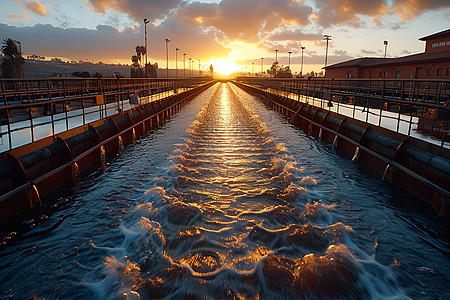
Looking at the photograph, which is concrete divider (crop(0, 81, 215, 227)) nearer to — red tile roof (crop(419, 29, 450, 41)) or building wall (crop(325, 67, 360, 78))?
red tile roof (crop(419, 29, 450, 41))

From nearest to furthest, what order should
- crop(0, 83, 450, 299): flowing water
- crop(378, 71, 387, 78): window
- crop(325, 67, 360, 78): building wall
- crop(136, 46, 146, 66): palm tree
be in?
1. crop(0, 83, 450, 299): flowing water
2. crop(378, 71, 387, 78): window
3. crop(325, 67, 360, 78): building wall
4. crop(136, 46, 146, 66): palm tree

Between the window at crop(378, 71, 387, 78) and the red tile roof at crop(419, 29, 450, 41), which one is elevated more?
the red tile roof at crop(419, 29, 450, 41)

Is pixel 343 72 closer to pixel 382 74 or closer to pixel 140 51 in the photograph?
pixel 382 74

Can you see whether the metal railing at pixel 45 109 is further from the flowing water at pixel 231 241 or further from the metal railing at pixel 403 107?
the metal railing at pixel 403 107

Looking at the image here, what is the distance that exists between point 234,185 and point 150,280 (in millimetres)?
4479

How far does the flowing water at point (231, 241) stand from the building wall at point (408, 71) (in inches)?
1345

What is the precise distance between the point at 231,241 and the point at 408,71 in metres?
46.1

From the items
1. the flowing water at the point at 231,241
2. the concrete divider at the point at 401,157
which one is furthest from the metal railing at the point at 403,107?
the flowing water at the point at 231,241

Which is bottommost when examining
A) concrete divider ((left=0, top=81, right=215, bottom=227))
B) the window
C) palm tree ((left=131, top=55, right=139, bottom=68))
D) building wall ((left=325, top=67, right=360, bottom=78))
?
concrete divider ((left=0, top=81, right=215, bottom=227))

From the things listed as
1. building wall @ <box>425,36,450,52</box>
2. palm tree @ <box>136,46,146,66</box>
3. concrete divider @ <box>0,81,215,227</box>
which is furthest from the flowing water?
palm tree @ <box>136,46,146,66</box>

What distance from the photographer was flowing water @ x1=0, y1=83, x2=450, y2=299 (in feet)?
15.1

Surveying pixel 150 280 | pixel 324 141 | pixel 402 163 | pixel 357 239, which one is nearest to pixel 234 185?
pixel 357 239

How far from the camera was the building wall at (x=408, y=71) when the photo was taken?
3523 centimetres

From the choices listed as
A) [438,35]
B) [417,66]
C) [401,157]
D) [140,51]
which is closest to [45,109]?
[401,157]
